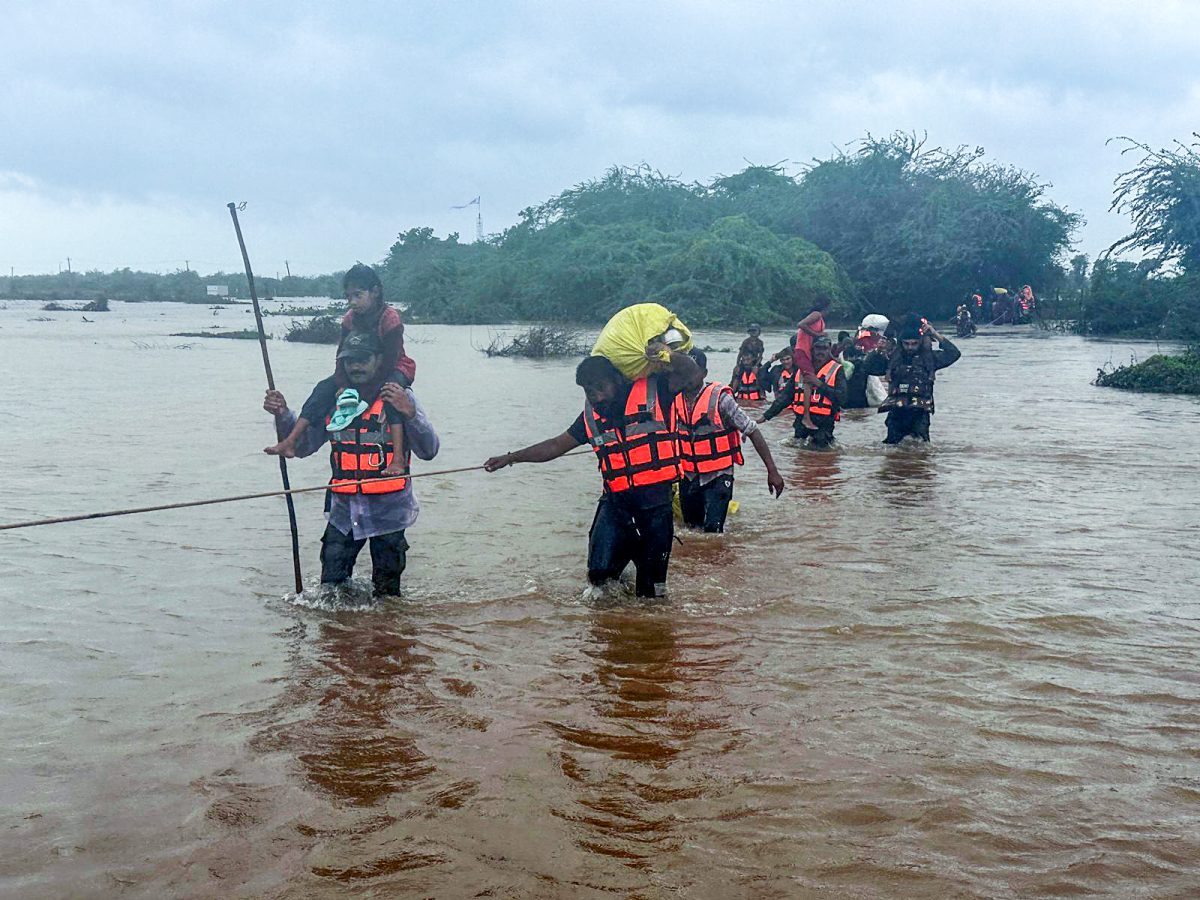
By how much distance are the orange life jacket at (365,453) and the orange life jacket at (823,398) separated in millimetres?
7312

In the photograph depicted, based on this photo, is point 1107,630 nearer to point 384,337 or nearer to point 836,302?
point 384,337

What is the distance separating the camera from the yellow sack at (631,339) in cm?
618

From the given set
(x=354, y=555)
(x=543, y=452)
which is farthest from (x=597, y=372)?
(x=354, y=555)

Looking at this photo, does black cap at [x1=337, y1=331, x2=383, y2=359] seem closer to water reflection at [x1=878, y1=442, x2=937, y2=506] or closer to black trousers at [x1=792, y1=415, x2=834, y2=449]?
water reflection at [x1=878, y1=442, x2=937, y2=506]

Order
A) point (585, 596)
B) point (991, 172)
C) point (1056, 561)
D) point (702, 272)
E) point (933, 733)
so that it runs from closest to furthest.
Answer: point (933, 733), point (585, 596), point (1056, 561), point (702, 272), point (991, 172)

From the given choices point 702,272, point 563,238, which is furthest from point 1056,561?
point 563,238

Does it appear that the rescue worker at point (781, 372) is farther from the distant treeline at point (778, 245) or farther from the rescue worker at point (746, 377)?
the distant treeline at point (778, 245)

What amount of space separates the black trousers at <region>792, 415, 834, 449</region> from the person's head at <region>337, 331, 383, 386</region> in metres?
8.12

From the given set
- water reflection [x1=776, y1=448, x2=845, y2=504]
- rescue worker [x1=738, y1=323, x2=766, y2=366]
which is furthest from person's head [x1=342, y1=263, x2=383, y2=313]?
rescue worker [x1=738, y1=323, x2=766, y2=366]

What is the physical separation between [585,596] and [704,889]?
3461mm

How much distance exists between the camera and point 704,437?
27.2 feet

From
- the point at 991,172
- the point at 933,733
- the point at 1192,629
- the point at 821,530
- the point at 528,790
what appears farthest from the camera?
the point at 991,172

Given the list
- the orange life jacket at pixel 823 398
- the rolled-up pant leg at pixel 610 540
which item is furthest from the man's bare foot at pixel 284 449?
the orange life jacket at pixel 823 398

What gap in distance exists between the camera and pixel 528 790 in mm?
4305
